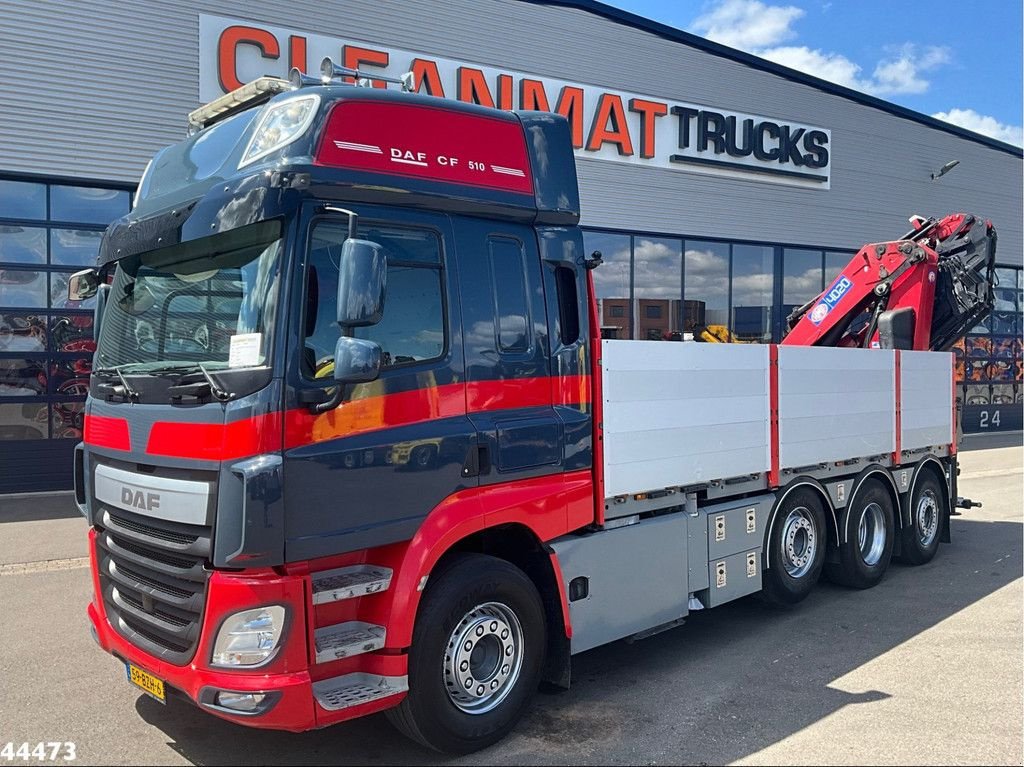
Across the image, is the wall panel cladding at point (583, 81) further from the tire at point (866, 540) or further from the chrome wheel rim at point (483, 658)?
the chrome wheel rim at point (483, 658)

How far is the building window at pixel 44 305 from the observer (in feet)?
37.1

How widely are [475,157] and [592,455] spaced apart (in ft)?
6.05

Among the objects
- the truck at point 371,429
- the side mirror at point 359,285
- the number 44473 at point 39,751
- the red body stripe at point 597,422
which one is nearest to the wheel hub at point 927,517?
the truck at point 371,429

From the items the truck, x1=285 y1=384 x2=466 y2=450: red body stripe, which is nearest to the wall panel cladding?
the truck

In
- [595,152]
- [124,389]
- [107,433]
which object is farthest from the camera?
[595,152]

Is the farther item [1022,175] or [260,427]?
[1022,175]

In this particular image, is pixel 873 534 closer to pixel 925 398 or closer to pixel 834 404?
pixel 834 404

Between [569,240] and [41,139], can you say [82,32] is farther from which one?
[569,240]

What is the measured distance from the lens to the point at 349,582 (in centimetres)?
370

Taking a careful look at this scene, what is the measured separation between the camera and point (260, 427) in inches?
133

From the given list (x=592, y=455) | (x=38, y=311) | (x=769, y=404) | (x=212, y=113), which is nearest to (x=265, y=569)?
(x=592, y=455)

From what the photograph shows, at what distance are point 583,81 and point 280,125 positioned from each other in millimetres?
12456

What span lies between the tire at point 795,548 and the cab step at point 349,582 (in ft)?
11.6

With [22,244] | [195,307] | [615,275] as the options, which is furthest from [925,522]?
[22,244]
